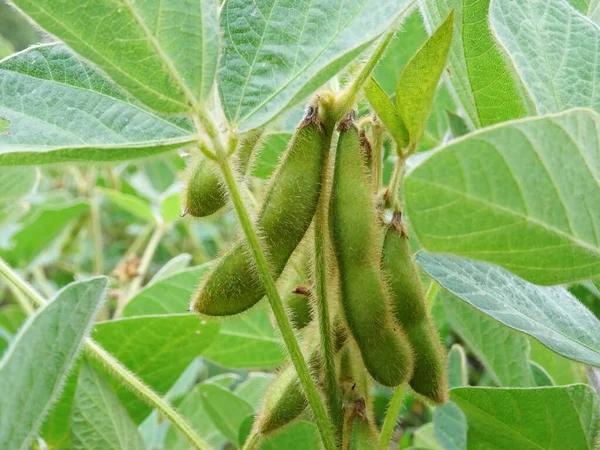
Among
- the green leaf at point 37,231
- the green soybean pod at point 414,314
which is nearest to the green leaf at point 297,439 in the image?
the green soybean pod at point 414,314

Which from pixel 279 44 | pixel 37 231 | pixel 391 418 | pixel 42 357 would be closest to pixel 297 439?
pixel 391 418

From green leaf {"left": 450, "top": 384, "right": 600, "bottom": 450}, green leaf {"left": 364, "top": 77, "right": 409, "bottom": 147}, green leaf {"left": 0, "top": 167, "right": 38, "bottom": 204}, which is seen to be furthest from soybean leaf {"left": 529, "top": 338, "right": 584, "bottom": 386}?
green leaf {"left": 0, "top": 167, "right": 38, "bottom": 204}

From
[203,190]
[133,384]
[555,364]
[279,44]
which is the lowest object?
[555,364]

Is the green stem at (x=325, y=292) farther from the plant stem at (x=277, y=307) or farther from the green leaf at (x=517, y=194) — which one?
the green leaf at (x=517, y=194)

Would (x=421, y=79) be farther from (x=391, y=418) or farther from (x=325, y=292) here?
(x=391, y=418)

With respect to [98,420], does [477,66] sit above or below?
above

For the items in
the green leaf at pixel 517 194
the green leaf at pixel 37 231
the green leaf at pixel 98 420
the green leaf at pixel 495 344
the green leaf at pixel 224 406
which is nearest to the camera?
the green leaf at pixel 517 194

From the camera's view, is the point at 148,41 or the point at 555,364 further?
the point at 555,364
